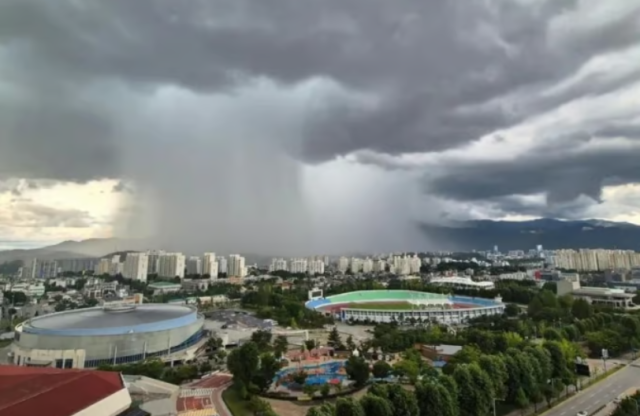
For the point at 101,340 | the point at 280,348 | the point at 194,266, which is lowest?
the point at 280,348

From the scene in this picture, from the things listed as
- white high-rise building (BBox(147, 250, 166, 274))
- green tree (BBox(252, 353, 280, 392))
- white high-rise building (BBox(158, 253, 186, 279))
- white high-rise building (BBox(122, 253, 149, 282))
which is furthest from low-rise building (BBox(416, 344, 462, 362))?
white high-rise building (BBox(147, 250, 166, 274))

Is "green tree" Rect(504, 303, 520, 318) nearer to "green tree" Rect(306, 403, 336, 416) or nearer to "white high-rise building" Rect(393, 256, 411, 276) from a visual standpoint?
"green tree" Rect(306, 403, 336, 416)

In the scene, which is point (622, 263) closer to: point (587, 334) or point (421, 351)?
point (587, 334)

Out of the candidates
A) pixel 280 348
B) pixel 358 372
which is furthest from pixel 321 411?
pixel 280 348

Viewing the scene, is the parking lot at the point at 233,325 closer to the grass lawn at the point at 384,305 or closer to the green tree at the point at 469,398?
the grass lawn at the point at 384,305

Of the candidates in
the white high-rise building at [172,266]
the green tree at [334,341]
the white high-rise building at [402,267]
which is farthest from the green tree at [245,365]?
the white high-rise building at [402,267]

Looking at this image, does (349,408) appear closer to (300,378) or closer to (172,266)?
(300,378)
